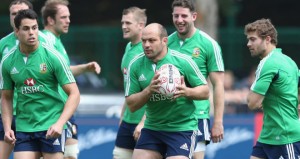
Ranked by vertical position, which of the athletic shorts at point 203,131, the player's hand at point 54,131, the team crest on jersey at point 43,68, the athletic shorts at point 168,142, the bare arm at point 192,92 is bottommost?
the athletic shorts at point 203,131

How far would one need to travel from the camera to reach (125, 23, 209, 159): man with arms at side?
10.3 metres

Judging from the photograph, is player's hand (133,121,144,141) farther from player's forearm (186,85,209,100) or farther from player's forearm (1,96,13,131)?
player's forearm (1,96,13,131)

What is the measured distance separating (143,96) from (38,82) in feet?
4.00

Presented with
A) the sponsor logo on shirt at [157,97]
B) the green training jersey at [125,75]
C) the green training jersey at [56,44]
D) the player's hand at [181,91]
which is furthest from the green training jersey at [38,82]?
the green training jersey at [125,75]

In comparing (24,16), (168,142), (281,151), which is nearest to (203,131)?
(168,142)

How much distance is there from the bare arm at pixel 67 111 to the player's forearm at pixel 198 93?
1237 millimetres

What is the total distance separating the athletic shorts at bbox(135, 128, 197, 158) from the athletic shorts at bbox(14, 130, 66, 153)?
918 millimetres

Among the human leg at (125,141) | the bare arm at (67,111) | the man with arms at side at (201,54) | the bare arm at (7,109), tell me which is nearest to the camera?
the bare arm at (67,111)

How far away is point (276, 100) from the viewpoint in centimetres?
1045

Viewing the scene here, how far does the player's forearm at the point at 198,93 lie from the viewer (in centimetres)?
1011

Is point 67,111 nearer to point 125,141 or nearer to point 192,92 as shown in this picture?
point 192,92

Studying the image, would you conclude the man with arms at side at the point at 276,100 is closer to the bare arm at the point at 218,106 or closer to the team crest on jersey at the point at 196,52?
the bare arm at the point at 218,106

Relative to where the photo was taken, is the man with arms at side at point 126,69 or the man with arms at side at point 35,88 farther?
the man with arms at side at point 126,69

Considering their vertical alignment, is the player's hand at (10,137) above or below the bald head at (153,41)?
below
